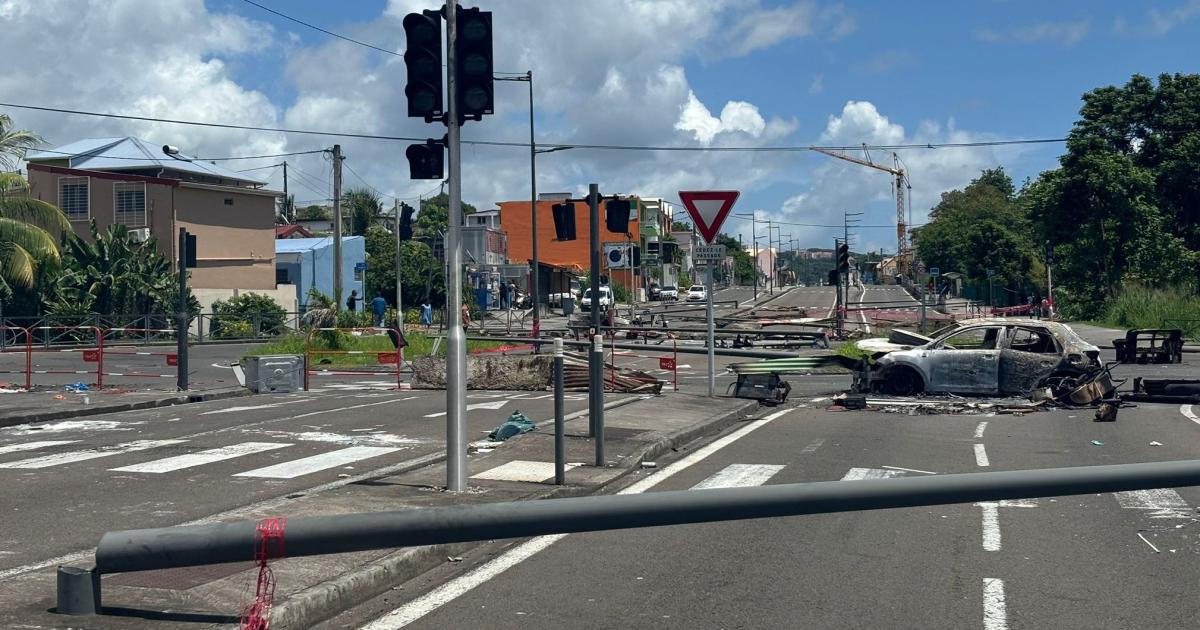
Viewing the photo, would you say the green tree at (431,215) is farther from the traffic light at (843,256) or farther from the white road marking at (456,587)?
the white road marking at (456,587)

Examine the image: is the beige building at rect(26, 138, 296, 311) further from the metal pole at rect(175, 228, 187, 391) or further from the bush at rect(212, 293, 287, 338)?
the metal pole at rect(175, 228, 187, 391)

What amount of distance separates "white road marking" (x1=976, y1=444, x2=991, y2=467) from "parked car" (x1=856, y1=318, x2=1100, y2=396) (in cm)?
589

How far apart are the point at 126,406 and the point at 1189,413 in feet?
55.4

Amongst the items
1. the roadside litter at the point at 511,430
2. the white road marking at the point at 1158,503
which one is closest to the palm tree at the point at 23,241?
the roadside litter at the point at 511,430

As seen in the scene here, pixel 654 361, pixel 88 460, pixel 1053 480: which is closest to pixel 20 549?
pixel 88 460

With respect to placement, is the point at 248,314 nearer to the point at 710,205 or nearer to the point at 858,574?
the point at 710,205

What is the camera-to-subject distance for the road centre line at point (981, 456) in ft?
41.2

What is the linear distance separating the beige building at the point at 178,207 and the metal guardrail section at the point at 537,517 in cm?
4836

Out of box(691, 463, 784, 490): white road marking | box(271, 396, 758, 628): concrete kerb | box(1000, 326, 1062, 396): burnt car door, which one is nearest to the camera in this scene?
box(271, 396, 758, 628): concrete kerb

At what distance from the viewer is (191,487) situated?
10914 millimetres

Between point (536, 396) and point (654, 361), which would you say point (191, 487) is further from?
point (654, 361)

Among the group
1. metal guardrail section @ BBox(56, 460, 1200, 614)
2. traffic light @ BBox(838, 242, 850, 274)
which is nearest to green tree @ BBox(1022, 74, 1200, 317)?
traffic light @ BBox(838, 242, 850, 274)

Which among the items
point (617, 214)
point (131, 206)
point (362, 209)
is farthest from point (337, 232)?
point (362, 209)

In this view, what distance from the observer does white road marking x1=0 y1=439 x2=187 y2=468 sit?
40.9ft
